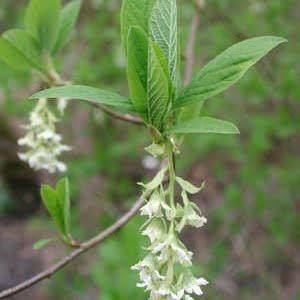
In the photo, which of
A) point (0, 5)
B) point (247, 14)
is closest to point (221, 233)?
point (247, 14)

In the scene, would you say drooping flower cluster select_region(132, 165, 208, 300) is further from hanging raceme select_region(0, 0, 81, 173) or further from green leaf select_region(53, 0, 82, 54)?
green leaf select_region(53, 0, 82, 54)

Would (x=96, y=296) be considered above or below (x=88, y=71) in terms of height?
below

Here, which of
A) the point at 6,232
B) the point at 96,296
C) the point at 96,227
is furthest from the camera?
the point at 6,232

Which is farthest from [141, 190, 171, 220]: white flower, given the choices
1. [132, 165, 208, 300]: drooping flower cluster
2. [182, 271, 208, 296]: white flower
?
[182, 271, 208, 296]: white flower

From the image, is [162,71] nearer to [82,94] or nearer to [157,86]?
[157,86]

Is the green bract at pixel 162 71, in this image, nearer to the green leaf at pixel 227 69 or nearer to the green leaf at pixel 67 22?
the green leaf at pixel 227 69

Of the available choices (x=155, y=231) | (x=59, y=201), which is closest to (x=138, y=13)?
(x=155, y=231)

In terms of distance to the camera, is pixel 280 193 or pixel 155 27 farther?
pixel 280 193

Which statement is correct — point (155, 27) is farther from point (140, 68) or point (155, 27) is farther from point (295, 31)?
point (295, 31)
